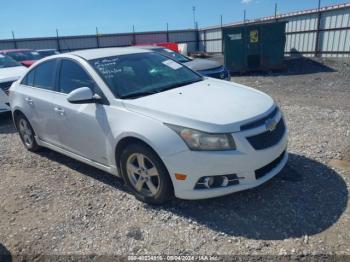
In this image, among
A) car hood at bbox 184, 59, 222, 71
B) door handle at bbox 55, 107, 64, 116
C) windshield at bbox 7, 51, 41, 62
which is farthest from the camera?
windshield at bbox 7, 51, 41, 62

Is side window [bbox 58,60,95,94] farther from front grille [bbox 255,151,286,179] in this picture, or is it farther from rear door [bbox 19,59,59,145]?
front grille [bbox 255,151,286,179]

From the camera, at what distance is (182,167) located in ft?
9.48

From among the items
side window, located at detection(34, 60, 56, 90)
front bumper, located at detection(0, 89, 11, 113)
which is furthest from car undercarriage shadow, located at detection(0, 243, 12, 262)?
front bumper, located at detection(0, 89, 11, 113)

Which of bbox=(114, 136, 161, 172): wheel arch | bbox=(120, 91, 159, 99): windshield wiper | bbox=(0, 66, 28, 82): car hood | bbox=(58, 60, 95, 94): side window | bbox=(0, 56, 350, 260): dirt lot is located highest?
bbox=(58, 60, 95, 94): side window

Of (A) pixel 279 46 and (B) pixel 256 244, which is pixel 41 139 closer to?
(B) pixel 256 244

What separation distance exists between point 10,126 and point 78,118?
4411mm

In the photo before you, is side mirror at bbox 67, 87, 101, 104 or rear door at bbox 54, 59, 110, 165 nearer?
side mirror at bbox 67, 87, 101, 104

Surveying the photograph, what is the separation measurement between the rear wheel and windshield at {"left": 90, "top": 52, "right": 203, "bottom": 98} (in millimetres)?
1983

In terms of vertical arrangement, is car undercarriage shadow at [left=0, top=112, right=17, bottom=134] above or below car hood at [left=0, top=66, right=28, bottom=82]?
below

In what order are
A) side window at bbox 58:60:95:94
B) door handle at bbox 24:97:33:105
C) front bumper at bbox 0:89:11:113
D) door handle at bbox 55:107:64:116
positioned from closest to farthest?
side window at bbox 58:60:95:94
door handle at bbox 55:107:64:116
door handle at bbox 24:97:33:105
front bumper at bbox 0:89:11:113

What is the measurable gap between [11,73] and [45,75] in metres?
4.11

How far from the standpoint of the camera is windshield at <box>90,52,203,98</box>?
11.7 ft

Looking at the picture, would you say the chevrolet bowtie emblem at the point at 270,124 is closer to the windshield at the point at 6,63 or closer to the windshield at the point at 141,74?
the windshield at the point at 141,74

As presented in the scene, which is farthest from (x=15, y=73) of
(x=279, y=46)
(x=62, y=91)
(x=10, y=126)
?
(x=279, y=46)
